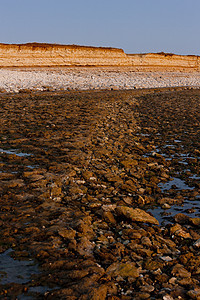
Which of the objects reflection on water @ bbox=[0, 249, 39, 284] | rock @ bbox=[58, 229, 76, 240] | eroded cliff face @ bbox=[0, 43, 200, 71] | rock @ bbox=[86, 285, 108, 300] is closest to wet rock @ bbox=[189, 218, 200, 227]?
rock @ bbox=[58, 229, 76, 240]

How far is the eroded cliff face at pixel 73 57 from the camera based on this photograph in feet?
158

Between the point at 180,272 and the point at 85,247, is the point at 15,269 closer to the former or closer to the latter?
the point at 85,247

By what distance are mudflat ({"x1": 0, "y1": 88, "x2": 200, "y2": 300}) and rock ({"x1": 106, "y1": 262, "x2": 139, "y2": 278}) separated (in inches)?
0.5

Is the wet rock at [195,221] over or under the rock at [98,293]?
over

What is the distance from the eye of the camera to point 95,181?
6.26 metres

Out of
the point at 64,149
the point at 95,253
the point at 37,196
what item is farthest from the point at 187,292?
the point at 64,149

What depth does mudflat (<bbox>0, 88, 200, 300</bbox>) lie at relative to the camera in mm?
3434

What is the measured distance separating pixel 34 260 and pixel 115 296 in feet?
3.53

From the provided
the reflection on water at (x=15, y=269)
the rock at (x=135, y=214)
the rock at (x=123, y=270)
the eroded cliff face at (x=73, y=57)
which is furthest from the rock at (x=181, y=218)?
the eroded cliff face at (x=73, y=57)

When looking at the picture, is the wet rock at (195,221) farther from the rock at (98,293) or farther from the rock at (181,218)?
the rock at (98,293)

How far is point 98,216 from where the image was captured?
496 cm

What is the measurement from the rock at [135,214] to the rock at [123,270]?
44.4 inches

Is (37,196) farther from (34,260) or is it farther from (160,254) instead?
(160,254)

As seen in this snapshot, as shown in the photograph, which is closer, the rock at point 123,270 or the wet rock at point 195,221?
the rock at point 123,270
